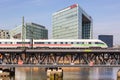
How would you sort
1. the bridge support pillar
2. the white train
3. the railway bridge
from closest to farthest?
the railway bridge, the bridge support pillar, the white train

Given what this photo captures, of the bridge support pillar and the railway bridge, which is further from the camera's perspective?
the bridge support pillar

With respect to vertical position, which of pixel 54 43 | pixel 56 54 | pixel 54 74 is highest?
pixel 54 43

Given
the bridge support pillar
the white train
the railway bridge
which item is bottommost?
the bridge support pillar

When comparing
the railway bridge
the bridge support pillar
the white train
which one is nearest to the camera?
the railway bridge

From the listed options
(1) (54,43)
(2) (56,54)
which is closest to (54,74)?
(2) (56,54)

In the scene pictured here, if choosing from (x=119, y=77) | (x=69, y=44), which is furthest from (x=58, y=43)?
(x=119, y=77)

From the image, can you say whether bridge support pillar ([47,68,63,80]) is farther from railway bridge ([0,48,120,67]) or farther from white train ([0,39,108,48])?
white train ([0,39,108,48])

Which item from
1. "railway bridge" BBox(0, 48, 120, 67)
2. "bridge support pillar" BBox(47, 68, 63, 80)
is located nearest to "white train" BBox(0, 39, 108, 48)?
"bridge support pillar" BBox(47, 68, 63, 80)

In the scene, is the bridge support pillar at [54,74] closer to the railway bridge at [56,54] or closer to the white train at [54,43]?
the railway bridge at [56,54]

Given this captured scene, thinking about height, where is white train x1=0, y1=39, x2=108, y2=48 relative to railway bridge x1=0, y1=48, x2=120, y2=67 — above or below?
above

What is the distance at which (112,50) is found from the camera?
92.4 metres

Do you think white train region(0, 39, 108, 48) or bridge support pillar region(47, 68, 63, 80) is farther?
white train region(0, 39, 108, 48)

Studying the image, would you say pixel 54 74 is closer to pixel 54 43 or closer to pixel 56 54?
pixel 56 54

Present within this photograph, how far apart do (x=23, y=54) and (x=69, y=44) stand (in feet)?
204
